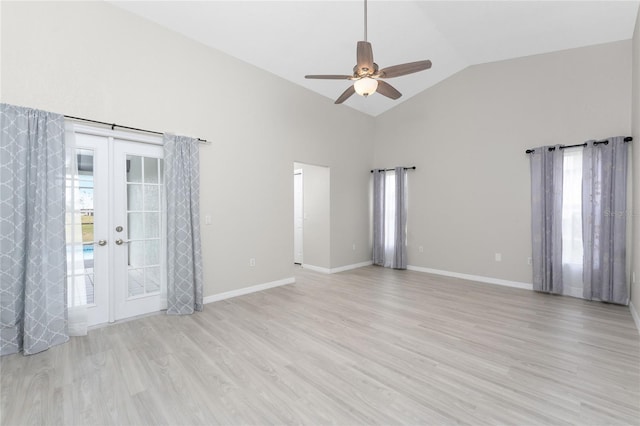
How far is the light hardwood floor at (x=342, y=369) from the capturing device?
184cm

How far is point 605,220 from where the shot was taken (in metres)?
3.96

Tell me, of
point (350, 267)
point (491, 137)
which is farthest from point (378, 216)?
point (491, 137)

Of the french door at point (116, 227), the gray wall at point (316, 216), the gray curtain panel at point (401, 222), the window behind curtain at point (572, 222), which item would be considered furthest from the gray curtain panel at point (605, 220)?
the french door at point (116, 227)

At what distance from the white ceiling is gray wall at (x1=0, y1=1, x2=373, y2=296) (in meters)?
0.31

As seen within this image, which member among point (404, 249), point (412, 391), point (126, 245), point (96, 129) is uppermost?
point (96, 129)

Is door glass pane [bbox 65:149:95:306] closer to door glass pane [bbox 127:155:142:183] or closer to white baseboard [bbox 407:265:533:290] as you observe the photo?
door glass pane [bbox 127:155:142:183]

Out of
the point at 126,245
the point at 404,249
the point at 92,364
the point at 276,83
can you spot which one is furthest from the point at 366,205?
the point at 92,364

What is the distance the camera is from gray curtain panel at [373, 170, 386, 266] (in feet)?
21.1

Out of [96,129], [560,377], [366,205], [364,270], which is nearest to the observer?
[560,377]

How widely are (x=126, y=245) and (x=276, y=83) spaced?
3.25 meters

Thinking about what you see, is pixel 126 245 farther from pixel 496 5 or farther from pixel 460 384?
pixel 496 5

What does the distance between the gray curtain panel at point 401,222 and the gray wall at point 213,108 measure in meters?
0.92

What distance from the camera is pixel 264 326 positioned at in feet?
10.5

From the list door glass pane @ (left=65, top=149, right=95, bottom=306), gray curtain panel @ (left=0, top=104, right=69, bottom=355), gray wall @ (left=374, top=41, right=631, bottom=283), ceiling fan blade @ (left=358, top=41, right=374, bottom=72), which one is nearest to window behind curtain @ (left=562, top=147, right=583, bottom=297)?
gray wall @ (left=374, top=41, right=631, bottom=283)
